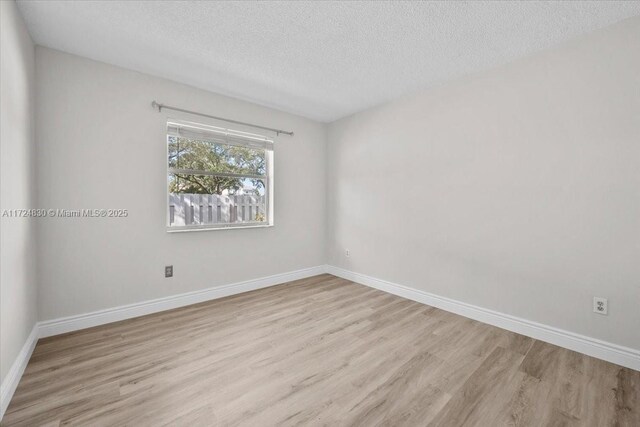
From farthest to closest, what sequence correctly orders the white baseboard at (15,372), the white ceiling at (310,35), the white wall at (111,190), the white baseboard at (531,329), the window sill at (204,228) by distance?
1. the window sill at (204,228)
2. the white wall at (111,190)
3. the white baseboard at (531,329)
4. the white ceiling at (310,35)
5. the white baseboard at (15,372)

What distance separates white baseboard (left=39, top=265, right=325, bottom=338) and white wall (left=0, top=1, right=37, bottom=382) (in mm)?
226

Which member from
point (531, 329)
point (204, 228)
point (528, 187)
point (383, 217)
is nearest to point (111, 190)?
point (204, 228)

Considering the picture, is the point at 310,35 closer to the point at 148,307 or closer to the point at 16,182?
the point at 16,182

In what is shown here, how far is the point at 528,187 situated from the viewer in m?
2.34

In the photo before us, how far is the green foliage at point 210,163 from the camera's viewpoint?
9.67 feet

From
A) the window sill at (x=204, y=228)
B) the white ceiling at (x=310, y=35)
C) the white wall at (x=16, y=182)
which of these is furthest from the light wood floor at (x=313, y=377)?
the white ceiling at (x=310, y=35)

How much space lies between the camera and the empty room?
5.33ft

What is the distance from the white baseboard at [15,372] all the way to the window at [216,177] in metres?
1.30

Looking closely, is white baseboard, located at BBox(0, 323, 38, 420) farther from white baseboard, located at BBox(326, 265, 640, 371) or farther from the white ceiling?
white baseboard, located at BBox(326, 265, 640, 371)

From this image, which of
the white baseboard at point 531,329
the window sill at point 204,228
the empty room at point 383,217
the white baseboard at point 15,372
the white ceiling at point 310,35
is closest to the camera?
the white baseboard at point 15,372

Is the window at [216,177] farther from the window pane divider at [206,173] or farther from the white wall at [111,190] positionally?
the white wall at [111,190]

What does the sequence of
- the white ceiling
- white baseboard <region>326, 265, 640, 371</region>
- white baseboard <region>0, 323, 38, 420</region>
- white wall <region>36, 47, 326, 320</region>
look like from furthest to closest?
white wall <region>36, 47, 326, 320</region>
white baseboard <region>326, 265, 640, 371</region>
the white ceiling
white baseboard <region>0, 323, 38, 420</region>

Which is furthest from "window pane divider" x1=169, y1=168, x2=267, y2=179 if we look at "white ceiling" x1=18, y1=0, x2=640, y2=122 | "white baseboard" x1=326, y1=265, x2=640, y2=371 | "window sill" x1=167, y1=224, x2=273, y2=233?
"white baseboard" x1=326, y1=265, x2=640, y2=371

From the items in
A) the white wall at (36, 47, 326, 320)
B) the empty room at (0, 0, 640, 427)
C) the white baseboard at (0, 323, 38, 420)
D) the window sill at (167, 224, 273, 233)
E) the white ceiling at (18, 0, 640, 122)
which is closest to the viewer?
the white baseboard at (0, 323, 38, 420)
